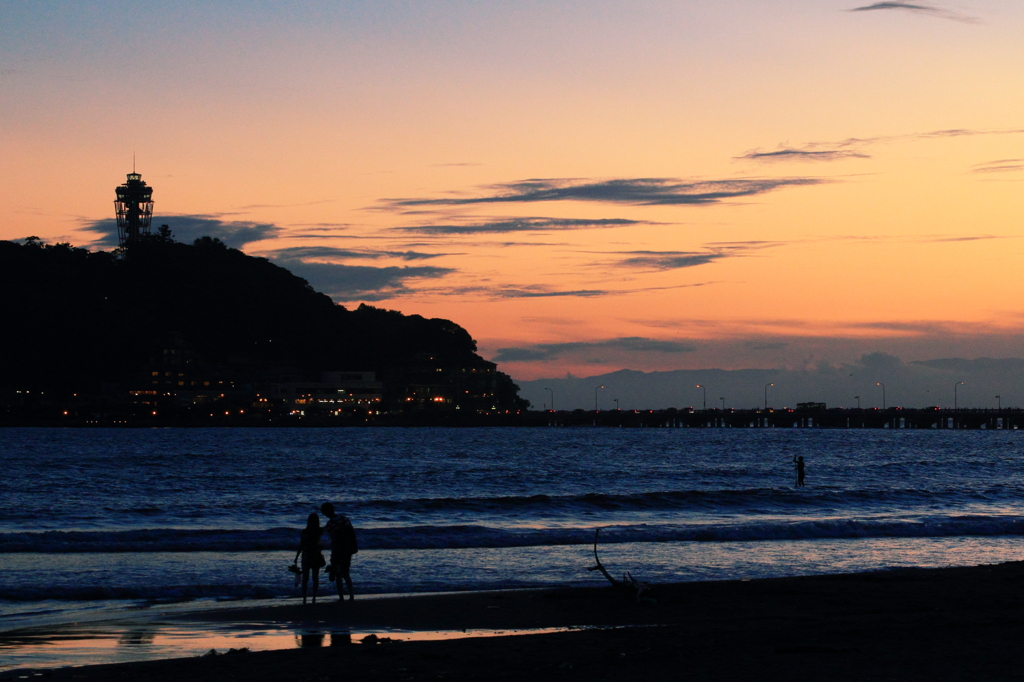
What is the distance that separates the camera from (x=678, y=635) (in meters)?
13.9

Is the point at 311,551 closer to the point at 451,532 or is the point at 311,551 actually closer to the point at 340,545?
the point at 340,545

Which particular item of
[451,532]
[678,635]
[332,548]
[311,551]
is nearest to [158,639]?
[311,551]

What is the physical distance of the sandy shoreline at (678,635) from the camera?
1156cm

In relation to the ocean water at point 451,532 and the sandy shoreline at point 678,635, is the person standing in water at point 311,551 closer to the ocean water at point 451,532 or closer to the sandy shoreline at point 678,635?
the sandy shoreline at point 678,635

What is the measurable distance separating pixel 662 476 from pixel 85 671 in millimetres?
59660

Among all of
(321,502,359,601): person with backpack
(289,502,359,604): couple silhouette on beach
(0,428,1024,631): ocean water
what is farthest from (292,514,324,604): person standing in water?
(0,428,1024,631): ocean water

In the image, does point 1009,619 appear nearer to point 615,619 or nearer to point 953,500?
point 615,619

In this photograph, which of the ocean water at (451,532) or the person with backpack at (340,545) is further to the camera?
the ocean water at (451,532)

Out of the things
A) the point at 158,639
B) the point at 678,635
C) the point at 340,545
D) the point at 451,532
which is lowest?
the point at 451,532

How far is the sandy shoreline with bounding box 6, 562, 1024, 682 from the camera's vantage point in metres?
11.6

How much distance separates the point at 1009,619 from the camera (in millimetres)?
14656

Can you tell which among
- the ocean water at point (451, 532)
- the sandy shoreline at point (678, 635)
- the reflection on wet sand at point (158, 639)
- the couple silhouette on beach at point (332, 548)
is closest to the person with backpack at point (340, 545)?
the couple silhouette on beach at point (332, 548)

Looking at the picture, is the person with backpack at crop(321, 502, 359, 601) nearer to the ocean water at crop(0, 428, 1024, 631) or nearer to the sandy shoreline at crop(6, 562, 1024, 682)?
the sandy shoreline at crop(6, 562, 1024, 682)

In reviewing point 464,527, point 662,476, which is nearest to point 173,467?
point 662,476
